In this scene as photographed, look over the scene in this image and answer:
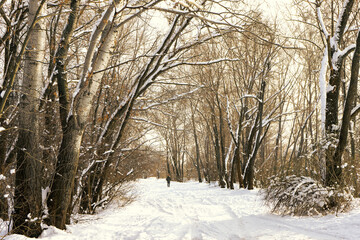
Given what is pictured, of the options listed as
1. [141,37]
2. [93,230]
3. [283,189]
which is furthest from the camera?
[141,37]

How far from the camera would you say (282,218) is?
19.9 ft

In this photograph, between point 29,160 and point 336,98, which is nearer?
point 29,160

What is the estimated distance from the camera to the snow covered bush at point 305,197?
5590 mm

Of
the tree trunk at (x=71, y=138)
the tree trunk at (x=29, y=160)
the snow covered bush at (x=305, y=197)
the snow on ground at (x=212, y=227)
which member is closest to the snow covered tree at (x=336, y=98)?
the snow covered bush at (x=305, y=197)

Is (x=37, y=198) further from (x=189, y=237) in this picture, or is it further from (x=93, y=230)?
(x=189, y=237)

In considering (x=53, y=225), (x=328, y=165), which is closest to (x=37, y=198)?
(x=53, y=225)

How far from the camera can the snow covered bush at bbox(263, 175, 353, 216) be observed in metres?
5.59

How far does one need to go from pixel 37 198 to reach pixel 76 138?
1.10 m

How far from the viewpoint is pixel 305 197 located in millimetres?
5984

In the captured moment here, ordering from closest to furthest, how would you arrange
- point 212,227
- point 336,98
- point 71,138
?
1. point 71,138
2. point 212,227
3. point 336,98

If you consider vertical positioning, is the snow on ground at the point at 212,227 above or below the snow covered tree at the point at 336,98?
below

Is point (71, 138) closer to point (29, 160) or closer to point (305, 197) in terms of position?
point (29, 160)

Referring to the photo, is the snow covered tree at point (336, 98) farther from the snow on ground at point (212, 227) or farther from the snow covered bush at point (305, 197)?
the snow on ground at point (212, 227)

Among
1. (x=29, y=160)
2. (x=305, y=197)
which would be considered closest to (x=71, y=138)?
(x=29, y=160)
